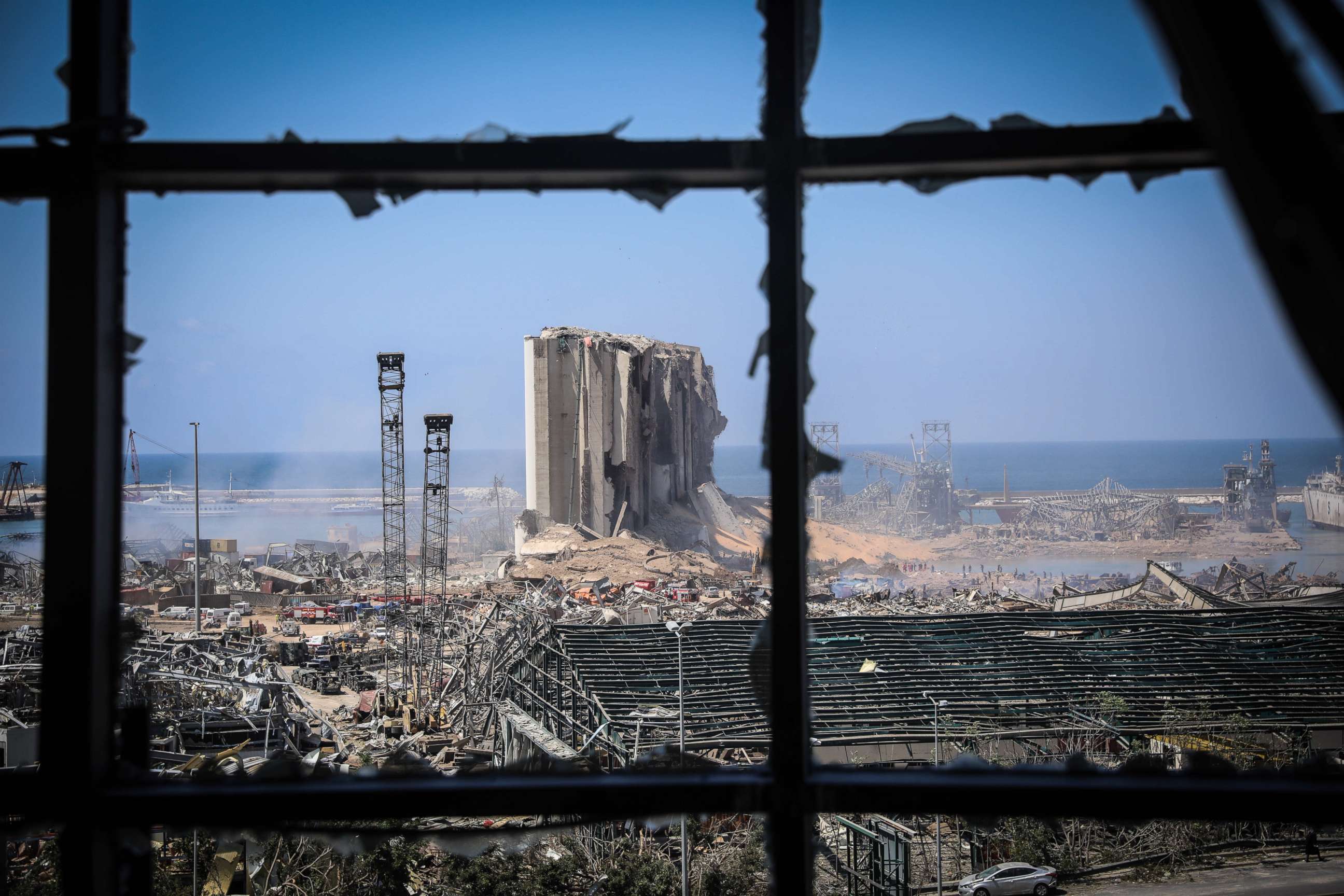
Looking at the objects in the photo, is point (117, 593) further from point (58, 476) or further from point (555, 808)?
point (555, 808)

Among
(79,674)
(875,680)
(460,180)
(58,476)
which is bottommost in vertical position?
(875,680)

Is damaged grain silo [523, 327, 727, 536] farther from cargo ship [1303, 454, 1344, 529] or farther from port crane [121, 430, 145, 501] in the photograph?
cargo ship [1303, 454, 1344, 529]

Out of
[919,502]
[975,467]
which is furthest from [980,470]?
[919,502]

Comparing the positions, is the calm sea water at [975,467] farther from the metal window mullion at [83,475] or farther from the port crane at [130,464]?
the metal window mullion at [83,475]

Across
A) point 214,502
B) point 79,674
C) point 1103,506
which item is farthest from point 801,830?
point 214,502

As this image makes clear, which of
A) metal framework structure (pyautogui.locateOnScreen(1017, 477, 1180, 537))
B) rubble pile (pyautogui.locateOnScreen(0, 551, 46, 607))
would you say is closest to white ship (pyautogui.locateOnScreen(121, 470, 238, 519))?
rubble pile (pyautogui.locateOnScreen(0, 551, 46, 607))

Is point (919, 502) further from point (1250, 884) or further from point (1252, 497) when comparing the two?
point (1250, 884)

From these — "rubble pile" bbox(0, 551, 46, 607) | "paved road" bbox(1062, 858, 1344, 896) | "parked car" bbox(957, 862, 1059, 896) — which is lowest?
"paved road" bbox(1062, 858, 1344, 896)
